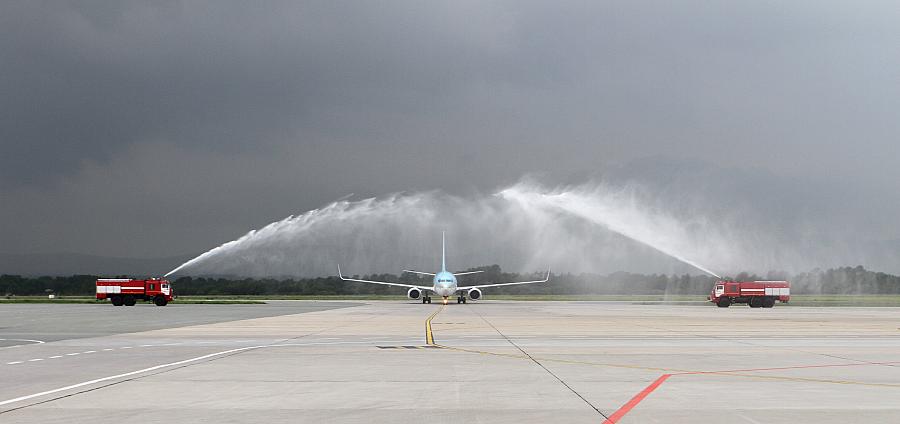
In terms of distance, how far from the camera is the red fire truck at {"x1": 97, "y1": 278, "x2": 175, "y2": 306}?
86.9 meters

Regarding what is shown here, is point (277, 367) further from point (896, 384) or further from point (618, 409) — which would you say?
point (896, 384)

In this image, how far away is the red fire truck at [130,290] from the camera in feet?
285

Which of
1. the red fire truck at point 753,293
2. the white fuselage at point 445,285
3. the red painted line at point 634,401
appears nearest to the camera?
the red painted line at point 634,401

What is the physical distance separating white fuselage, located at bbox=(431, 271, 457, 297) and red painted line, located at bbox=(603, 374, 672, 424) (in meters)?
81.2

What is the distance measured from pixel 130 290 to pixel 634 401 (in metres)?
81.3

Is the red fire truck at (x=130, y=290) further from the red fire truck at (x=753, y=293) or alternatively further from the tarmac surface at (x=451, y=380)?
the red fire truck at (x=753, y=293)

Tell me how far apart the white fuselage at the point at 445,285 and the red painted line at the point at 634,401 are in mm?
81189

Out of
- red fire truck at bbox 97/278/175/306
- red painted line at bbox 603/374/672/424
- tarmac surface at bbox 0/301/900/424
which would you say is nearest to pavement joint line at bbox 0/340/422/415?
tarmac surface at bbox 0/301/900/424

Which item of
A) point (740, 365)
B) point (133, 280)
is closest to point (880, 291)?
point (133, 280)

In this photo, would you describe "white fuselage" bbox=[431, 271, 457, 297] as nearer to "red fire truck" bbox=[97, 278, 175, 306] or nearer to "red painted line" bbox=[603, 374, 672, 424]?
"red fire truck" bbox=[97, 278, 175, 306]

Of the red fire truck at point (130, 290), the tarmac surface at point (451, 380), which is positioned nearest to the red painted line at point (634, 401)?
the tarmac surface at point (451, 380)

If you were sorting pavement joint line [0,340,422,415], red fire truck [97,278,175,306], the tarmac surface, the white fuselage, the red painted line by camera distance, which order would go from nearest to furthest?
the red painted line → the tarmac surface → pavement joint line [0,340,422,415] → red fire truck [97,278,175,306] → the white fuselage

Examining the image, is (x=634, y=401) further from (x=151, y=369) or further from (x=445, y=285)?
(x=445, y=285)

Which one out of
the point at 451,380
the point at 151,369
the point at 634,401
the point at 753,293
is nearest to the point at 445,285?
the point at 753,293
